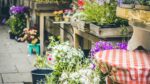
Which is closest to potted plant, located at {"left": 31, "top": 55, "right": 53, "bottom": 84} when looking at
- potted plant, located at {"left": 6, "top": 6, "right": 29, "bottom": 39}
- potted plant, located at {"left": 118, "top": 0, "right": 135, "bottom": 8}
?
potted plant, located at {"left": 118, "top": 0, "right": 135, "bottom": 8}

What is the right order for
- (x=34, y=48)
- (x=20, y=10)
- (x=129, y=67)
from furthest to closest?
(x=20, y=10), (x=34, y=48), (x=129, y=67)

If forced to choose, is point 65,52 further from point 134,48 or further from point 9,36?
point 9,36

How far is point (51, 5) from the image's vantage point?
825 centimetres

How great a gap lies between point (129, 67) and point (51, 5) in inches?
222

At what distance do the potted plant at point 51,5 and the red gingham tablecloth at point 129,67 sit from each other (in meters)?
5.21

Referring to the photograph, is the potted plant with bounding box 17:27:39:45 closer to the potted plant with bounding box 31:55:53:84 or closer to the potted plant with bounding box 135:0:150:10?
the potted plant with bounding box 31:55:53:84

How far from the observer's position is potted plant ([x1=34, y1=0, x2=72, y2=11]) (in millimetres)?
8188

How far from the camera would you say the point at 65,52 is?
4.84 meters

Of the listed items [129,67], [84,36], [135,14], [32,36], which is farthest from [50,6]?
[129,67]

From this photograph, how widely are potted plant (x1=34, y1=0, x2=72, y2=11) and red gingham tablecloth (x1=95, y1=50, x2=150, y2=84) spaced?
17.1 feet

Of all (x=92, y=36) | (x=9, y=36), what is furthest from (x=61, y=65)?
(x=9, y=36)

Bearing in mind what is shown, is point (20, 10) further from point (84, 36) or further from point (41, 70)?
point (84, 36)

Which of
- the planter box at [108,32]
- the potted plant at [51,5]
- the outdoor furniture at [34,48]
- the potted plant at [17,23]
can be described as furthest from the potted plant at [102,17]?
the potted plant at [17,23]

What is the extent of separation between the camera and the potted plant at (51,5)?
322 inches
